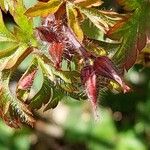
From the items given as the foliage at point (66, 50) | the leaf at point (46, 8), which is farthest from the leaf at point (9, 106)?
the leaf at point (46, 8)

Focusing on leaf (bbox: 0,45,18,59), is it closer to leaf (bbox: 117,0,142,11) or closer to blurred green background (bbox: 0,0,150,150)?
leaf (bbox: 117,0,142,11)

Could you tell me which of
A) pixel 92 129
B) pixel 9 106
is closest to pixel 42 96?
pixel 9 106

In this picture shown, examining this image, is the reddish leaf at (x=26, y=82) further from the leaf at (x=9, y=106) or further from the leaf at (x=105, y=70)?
the leaf at (x=105, y=70)

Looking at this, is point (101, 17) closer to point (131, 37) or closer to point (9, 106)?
point (131, 37)

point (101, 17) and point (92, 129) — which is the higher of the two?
point (101, 17)

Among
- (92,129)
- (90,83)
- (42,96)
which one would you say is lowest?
(92,129)

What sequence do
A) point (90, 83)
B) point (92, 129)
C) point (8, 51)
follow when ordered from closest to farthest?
point (90, 83) < point (8, 51) < point (92, 129)

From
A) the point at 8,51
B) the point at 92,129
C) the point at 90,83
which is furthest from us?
the point at 92,129
